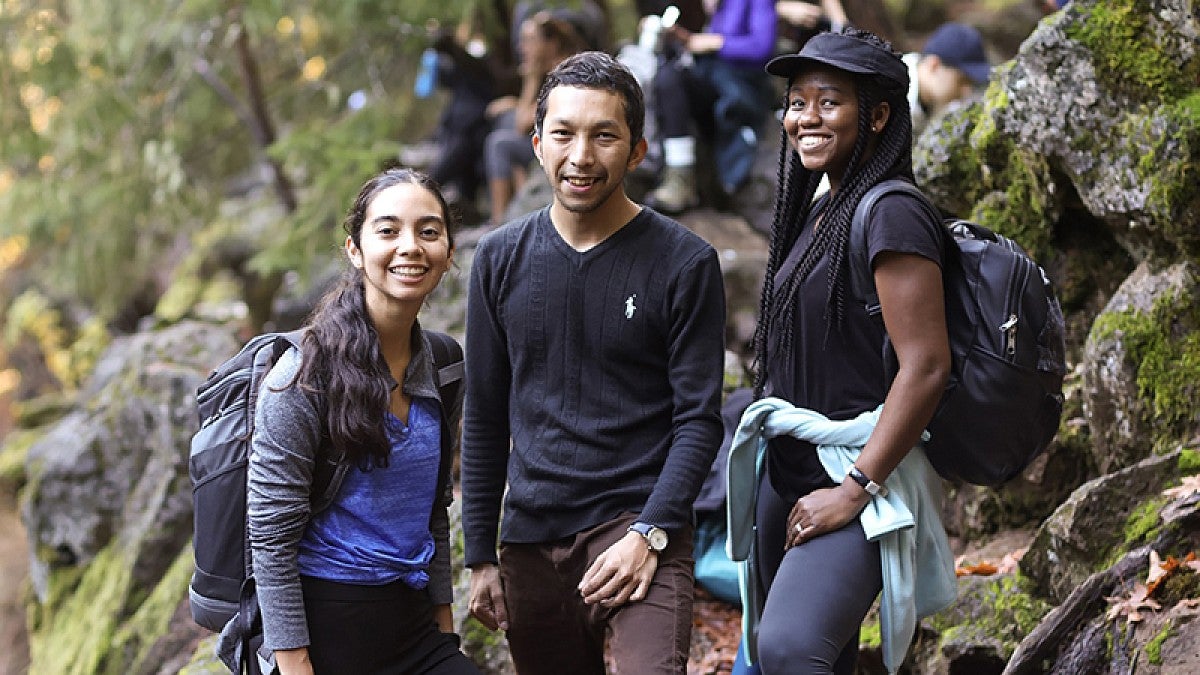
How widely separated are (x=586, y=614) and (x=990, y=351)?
51.2 inches

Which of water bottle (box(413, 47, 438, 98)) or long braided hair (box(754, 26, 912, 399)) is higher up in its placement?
water bottle (box(413, 47, 438, 98))

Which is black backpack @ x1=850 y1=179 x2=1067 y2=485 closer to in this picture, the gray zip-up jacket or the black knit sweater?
the black knit sweater

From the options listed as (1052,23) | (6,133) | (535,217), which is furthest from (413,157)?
(535,217)

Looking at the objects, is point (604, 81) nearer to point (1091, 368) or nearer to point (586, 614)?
point (586, 614)

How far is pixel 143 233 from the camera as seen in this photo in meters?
11.0

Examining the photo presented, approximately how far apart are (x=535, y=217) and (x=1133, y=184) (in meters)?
2.65

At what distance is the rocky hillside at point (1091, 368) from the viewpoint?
146 inches

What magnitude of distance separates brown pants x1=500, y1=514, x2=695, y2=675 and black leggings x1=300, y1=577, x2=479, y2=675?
0.22m

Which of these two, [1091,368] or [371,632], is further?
[1091,368]

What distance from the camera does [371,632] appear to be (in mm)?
3158

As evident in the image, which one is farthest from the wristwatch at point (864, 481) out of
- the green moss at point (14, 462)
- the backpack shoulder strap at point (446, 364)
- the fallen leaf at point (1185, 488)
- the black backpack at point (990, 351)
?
the green moss at point (14, 462)

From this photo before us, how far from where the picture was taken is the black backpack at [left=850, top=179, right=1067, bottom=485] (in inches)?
119

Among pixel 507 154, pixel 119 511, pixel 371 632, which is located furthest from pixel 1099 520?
pixel 119 511

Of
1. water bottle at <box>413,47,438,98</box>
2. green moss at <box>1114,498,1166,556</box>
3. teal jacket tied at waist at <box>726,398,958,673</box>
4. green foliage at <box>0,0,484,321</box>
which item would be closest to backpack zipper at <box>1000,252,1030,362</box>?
teal jacket tied at waist at <box>726,398,958,673</box>
